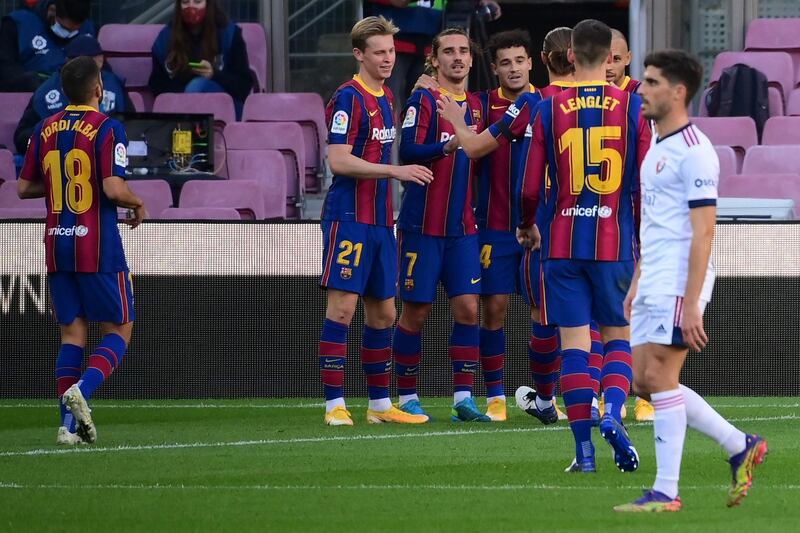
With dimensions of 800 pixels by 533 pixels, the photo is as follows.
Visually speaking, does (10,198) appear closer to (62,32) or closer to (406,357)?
(62,32)

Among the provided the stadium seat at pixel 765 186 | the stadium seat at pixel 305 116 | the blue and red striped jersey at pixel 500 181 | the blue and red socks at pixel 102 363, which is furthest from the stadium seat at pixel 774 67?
the blue and red socks at pixel 102 363

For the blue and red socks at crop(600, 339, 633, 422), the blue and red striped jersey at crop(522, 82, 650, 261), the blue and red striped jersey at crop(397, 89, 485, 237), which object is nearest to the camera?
the blue and red striped jersey at crop(522, 82, 650, 261)

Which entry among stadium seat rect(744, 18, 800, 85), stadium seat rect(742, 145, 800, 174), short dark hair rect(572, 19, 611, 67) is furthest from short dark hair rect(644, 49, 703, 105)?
stadium seat rect(744, 18, 800, 85)

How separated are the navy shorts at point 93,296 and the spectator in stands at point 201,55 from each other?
5702 millimetres

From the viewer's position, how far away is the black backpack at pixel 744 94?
45.9 feet

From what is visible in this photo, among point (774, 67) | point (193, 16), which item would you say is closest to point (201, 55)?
point (193, 16)

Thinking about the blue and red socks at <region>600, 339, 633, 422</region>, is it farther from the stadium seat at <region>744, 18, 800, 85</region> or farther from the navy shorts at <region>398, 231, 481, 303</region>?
the stadium seat at <region>744, 18, 800, 85</region>

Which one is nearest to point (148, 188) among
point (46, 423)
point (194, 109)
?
point (194, 109)

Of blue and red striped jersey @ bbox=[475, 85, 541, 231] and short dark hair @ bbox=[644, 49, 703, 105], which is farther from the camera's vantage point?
blue and red striped jersey @ bbox=[475, 85, 541, 231]

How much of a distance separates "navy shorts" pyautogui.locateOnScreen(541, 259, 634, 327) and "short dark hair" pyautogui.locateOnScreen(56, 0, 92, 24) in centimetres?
812

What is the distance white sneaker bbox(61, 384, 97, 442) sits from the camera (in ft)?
26.0

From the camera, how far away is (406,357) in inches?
365

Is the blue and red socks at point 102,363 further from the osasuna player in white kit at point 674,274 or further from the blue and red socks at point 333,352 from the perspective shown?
the osasuna player in white kit at point 674,274

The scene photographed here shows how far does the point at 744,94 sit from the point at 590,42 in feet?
24.8
